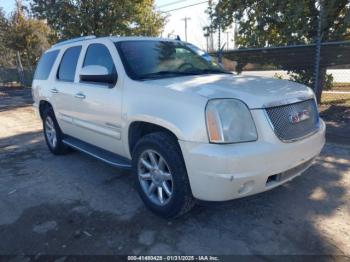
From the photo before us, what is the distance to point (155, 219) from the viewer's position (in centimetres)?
355

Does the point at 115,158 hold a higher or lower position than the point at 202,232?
higher

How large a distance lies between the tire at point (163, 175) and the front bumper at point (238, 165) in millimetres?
131

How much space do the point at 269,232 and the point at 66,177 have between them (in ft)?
10.1

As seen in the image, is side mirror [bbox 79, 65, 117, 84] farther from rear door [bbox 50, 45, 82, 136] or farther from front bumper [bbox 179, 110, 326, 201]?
front bumper [bbox 179, 110, 326, 201]

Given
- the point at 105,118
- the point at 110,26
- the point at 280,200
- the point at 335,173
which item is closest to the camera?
the point at 280,200

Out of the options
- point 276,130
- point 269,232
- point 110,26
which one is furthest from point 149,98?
point 110,26

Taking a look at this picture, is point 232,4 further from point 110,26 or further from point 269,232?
point 269,232

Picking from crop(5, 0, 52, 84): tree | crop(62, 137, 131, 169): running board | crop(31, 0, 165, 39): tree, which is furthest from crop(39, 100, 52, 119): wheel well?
crop(5, 0, 52, 84): tree

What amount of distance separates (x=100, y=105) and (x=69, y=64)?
1468 mm

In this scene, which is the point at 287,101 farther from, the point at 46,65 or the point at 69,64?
the point at 46,65

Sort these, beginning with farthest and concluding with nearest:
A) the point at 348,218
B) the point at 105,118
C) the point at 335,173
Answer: the point at 335,173 < the point at 105,118 < the point at 348,218

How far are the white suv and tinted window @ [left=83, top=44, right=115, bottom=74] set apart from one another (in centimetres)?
1

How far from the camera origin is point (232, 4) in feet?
31.7

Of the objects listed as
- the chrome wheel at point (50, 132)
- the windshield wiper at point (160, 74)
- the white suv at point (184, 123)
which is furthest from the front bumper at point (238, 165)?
the chrome wheel at point (50, 132)
